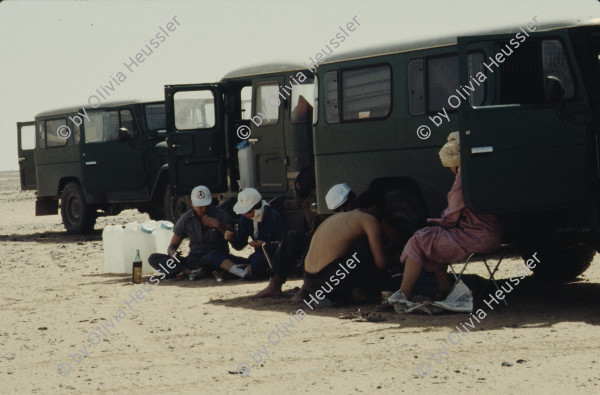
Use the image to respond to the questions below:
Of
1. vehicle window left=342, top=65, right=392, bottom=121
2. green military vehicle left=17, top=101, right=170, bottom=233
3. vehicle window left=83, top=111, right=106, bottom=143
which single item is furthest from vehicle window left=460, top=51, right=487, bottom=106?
vehicle window left=83, top=111, right=106, bottom=143

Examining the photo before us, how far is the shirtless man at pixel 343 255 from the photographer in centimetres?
830

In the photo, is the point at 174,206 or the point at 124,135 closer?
the point at 174,206

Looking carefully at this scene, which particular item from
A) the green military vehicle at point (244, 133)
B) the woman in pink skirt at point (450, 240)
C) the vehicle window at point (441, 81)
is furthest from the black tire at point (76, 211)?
the woman in pink skirt at point (450, 240)

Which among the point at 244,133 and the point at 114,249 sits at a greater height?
the point at 244,133

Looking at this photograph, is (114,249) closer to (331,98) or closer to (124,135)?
(331,98)

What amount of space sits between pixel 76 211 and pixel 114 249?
7.61 m

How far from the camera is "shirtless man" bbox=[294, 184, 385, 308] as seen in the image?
830cm

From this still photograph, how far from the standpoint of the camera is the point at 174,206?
16.5 m

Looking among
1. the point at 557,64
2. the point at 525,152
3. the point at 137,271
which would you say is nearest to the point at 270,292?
the point at 137,271

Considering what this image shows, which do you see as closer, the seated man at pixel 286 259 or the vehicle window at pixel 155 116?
the seated man at pixel 286 259

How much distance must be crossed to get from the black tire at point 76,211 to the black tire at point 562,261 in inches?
436

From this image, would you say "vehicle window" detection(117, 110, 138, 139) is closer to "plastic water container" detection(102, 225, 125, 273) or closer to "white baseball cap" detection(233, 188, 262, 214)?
"plastic water container" detection(102, 225, 125, 273)

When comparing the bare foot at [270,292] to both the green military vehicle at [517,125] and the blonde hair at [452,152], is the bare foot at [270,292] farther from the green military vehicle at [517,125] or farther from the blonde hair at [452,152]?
the blonde hair at [452,152]

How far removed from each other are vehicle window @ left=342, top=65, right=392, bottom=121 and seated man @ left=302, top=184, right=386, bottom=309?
4.80ft
